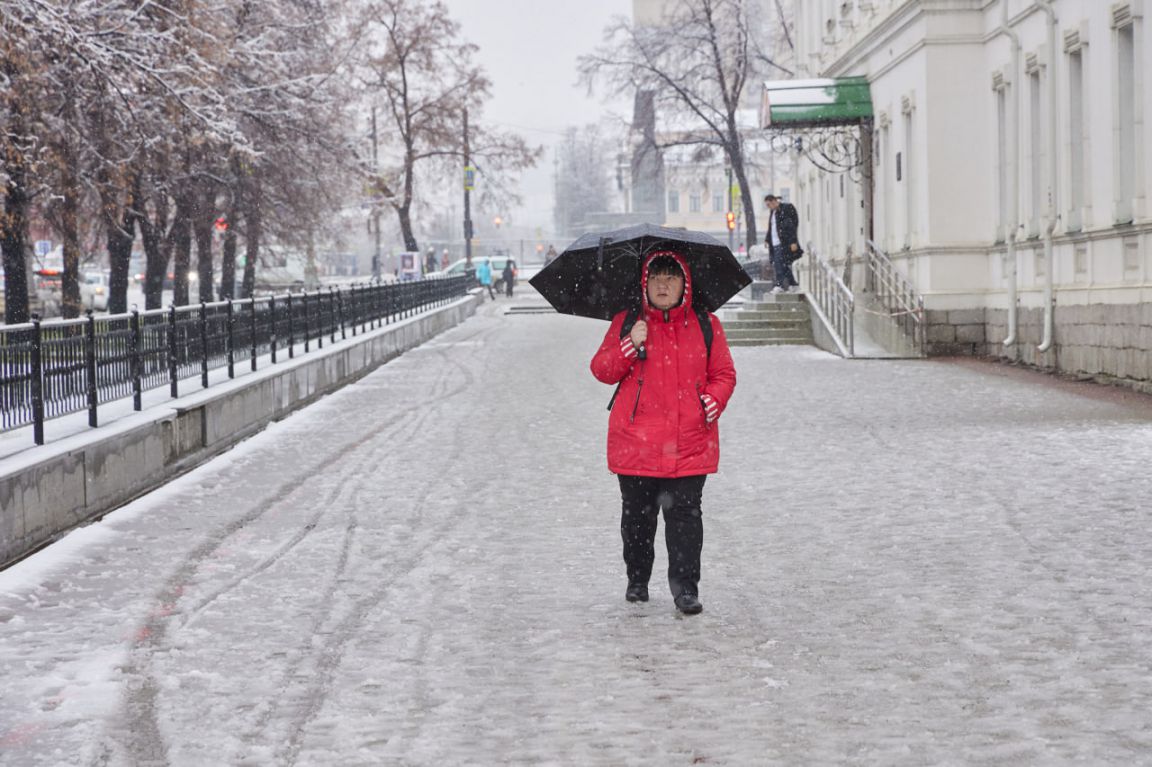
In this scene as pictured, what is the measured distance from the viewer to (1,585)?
8.41 m

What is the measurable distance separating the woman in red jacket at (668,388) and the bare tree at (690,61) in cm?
4785

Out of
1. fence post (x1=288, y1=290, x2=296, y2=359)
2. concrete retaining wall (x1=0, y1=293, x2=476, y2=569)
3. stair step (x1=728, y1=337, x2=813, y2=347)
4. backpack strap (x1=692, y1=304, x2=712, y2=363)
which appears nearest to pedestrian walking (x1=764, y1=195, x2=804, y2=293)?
stair step (x1=728, y1=337, x2=813, y2=347)

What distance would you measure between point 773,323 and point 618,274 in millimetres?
23603

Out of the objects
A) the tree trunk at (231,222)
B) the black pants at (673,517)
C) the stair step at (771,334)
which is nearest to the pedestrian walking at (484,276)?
the tree trunk at (231,222)

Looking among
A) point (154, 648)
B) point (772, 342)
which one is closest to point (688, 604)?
point (154, 648)

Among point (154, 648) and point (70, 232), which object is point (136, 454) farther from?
point (70, 232)

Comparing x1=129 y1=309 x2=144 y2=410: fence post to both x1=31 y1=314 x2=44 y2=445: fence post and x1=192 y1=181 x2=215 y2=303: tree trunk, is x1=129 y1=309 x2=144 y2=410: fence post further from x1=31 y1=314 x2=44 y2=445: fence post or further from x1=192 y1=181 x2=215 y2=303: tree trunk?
x1=192 y1=181 x2=215 y2=303: tree trunk

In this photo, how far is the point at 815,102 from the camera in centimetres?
3203

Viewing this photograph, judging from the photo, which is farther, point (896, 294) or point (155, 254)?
point (155, 254)

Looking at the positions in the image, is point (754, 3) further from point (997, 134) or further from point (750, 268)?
point (997, 134)

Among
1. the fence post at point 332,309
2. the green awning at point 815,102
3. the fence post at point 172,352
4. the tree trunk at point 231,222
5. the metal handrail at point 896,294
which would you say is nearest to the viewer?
the fence post at point 172,352

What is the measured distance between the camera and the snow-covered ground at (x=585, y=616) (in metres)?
5.51

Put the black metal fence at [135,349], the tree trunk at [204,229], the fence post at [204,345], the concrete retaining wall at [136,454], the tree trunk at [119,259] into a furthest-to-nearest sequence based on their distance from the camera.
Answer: the tree trunk at [204,229] < the tree trunk at [119,259] < the fence post at [204,345] < the black metal fence at [135,349] < the concrete retaining wall at [136,454]

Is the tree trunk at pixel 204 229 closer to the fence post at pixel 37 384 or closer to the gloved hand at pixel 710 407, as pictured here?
the fence post at pixel 37 384
